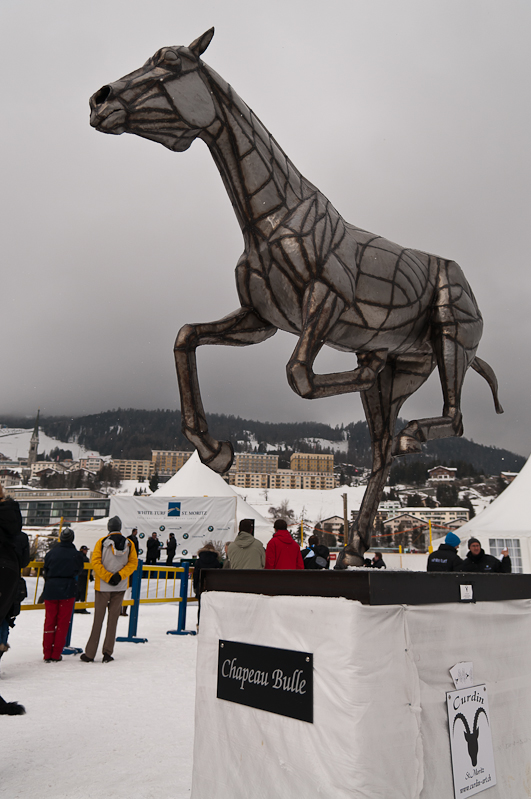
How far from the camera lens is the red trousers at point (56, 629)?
20.1ft

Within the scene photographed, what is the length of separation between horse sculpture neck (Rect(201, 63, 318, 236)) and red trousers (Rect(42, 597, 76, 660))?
5.03m

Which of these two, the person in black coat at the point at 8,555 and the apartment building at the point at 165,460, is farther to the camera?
the apartment building at the point at 165,460

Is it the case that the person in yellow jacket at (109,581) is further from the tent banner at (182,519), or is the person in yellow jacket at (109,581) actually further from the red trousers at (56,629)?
the tent banner at (182,519)

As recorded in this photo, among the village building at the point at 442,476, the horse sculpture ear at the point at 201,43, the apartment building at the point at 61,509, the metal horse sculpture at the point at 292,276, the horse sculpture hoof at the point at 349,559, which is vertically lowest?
the apartment building at the point at 61,509

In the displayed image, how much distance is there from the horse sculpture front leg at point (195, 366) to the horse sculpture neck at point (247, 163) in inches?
20.1

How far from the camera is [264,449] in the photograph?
154m

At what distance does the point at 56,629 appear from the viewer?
625 centimetres

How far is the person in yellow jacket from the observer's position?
20.2 ft

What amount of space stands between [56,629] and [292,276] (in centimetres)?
534

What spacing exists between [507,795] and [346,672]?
0.97 m

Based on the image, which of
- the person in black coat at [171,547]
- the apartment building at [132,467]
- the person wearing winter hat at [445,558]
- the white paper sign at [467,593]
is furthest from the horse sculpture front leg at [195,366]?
the apartment building at [132,467]

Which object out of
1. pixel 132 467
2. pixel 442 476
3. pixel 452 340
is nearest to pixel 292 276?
pixel 452 340

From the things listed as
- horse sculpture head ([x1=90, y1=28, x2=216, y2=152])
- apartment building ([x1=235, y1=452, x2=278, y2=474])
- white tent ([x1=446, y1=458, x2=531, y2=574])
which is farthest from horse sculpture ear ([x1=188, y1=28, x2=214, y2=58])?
apartment building ([x1=235, y1=452, x2=278, y2=474])

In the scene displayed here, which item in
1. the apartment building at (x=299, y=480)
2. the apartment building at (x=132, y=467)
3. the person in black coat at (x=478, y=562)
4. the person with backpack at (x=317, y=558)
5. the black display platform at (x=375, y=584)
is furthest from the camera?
the apartment building at (x=132, y=467)
